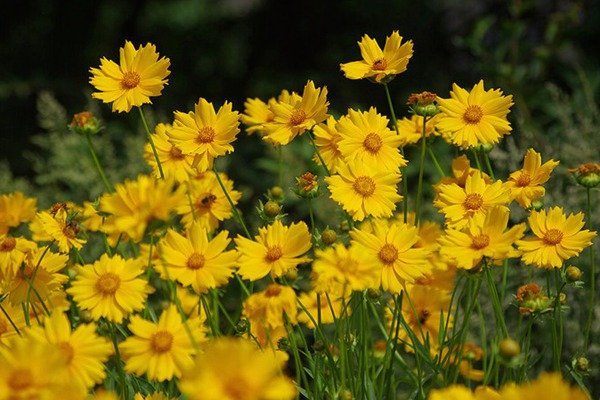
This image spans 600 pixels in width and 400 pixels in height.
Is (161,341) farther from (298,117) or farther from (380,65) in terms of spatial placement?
(380,65)

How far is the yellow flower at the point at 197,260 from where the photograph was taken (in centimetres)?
82

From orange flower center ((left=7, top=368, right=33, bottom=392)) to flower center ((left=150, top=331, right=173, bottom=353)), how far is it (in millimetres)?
197

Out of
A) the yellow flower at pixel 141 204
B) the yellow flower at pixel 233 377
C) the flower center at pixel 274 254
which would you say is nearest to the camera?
the yellow flower at pixel 233 377

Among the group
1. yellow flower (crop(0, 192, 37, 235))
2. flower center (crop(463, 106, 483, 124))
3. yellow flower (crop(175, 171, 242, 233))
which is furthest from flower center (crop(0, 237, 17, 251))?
flower center (crop(463, 106, 483, 124))

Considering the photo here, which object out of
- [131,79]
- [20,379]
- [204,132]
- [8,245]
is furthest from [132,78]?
[20,379]

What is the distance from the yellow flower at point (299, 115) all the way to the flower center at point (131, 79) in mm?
162

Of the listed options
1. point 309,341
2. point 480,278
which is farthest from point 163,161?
point 309,341

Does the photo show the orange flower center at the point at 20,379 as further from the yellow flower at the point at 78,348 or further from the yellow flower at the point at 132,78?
the yellow flower at the point at 132,78

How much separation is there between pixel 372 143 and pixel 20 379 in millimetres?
493

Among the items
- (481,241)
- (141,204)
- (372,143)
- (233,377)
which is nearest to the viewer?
(233,377)

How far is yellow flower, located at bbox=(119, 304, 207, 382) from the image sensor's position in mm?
741

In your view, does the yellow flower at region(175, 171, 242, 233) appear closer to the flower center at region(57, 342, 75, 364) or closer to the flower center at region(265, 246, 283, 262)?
the flower center at region(265, 246, 283, 262)

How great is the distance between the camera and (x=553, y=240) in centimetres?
89

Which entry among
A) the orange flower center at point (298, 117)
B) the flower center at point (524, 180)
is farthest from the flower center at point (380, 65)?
the flower center at point (524, 180)
